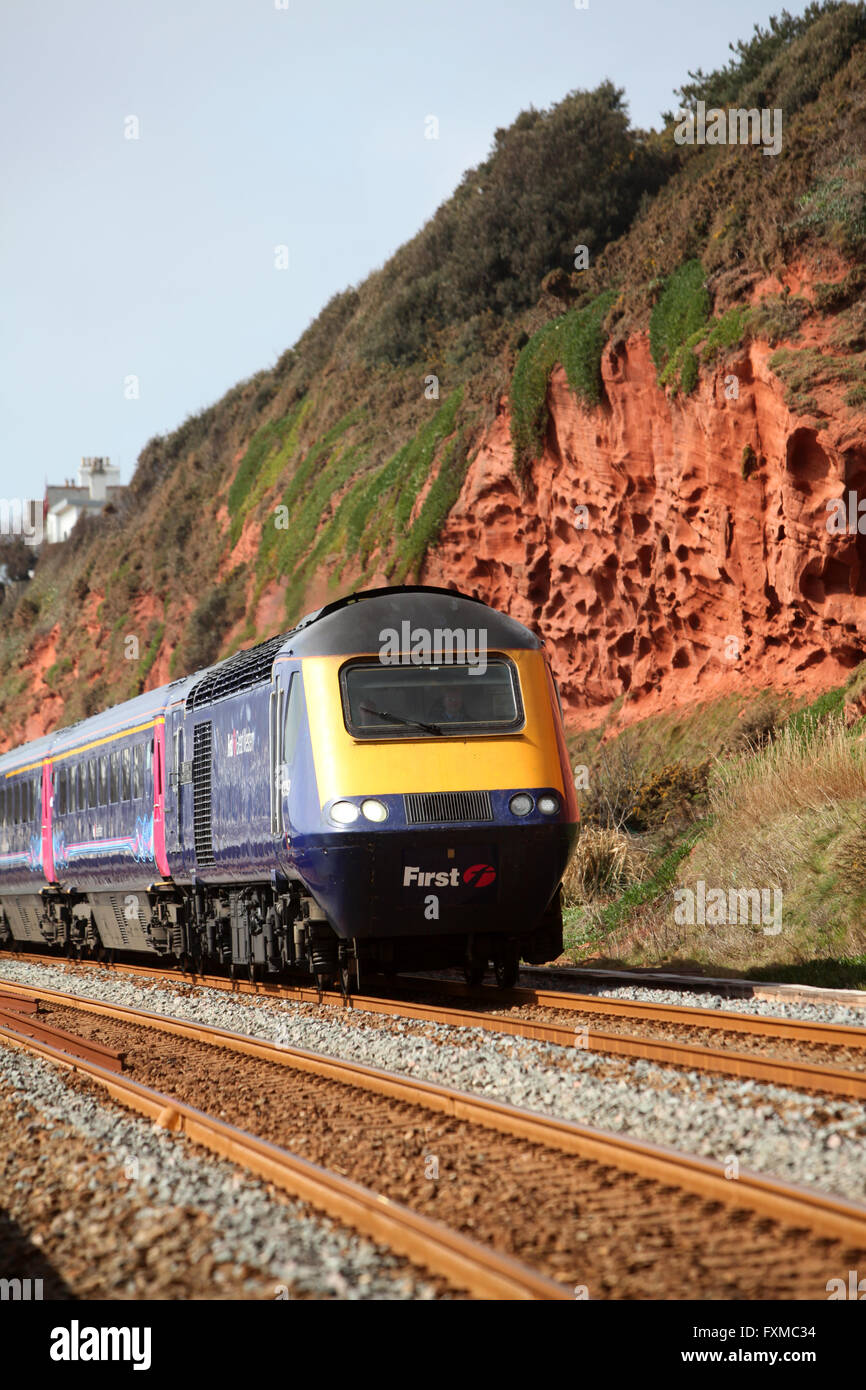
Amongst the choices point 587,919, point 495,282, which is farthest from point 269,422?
point 587,919

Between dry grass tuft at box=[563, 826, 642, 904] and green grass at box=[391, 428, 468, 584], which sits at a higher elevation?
Answer: green grass at box=[391, 428, 468, 584]

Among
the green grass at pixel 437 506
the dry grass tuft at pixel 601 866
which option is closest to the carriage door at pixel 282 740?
the dry grass tuft at pixel 601 866

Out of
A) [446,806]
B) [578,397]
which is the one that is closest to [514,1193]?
[446,806]

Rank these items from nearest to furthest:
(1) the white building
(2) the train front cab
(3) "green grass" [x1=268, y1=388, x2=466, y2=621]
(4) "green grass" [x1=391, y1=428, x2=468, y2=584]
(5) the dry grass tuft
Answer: (2) the train front cab → (5) the dry grass tuft → (4) "green grass" [x1=391, y1=428, x2=468, y2=584] → (3) "green grass" [x1=268, y1=388, x2=466, y2=621] → (1) the white building

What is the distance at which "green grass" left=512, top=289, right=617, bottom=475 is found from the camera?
24.2 meters

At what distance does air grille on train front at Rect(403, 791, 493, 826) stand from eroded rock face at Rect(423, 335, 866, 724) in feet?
32.2

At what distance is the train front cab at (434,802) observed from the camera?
10711 millimetres

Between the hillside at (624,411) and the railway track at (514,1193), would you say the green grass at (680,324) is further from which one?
the railway track at (514,1193)

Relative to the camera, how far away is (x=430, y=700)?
11242 millimetres

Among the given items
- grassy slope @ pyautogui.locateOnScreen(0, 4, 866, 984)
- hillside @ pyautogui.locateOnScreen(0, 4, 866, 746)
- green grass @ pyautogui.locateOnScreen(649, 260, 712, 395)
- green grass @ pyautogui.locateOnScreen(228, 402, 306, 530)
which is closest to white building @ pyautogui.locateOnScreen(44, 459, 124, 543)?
grassy slope @ pyautogui.locateOnScreen(0, 4, 866, 984)

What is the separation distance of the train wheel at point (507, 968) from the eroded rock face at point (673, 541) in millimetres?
8991

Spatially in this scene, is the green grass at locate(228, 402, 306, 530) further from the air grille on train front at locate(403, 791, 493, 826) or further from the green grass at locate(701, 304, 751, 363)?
the air grille on train front at locate(403, 791, 493, 826)

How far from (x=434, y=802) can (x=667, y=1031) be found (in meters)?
2.66
